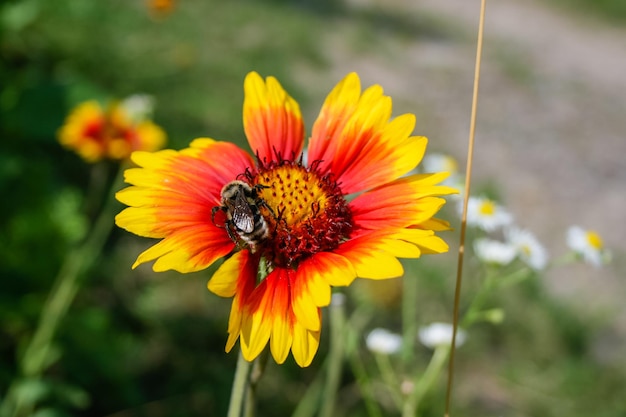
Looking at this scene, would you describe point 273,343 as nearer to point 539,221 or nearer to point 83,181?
point 83,181

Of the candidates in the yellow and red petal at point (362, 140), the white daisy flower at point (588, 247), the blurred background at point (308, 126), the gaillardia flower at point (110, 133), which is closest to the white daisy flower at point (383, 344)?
the blurred background at point (308, 126)

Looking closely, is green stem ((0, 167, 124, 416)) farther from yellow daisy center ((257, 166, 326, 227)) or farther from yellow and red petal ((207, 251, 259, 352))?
yellow and red petal ((207, 251, 259, 352))

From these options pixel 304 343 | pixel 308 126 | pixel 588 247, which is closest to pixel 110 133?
pixel 588 247

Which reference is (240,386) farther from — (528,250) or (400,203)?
(528,250)

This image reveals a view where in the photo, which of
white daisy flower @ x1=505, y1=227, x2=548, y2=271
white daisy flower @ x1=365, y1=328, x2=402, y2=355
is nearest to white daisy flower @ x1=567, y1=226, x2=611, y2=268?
white daisy flower @ x1=505, y1=227, x2=548, y2=271

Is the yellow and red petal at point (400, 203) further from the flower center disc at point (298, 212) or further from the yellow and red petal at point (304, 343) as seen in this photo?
the yellow and red petal at point (304, 343)

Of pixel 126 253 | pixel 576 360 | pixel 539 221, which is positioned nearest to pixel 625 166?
pixel 539 221
